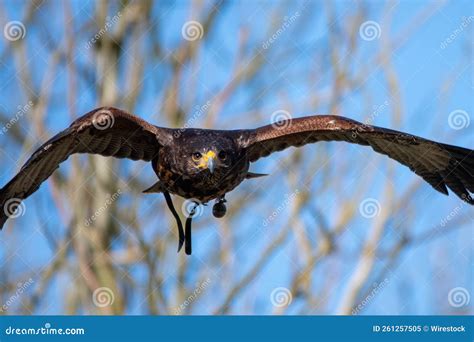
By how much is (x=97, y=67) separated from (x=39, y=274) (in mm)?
3251

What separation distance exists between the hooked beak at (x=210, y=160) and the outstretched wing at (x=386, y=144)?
1.91 ft

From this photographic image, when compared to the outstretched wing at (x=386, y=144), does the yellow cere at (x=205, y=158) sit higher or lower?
lower

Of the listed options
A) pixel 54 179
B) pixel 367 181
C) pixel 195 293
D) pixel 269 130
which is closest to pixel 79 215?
pixel 54 179

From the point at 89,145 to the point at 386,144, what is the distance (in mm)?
3099

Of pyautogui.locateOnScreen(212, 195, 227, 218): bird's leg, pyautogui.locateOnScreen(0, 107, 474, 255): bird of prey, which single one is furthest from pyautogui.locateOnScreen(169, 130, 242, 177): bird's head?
pyautogui.locateOnScreen(212, 195, 227, 218): bird's leg

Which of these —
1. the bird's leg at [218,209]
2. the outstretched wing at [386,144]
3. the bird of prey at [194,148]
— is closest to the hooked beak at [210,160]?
the bird of prey at [194,148]

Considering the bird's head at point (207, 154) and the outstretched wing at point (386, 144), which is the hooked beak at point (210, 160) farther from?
the outstretched wing at point (386, 144)

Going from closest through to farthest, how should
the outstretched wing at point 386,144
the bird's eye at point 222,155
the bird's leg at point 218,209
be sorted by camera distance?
the bird's leg at point 218,209, the bird's eye at point 222,155, the outstretched wing at point 386,144

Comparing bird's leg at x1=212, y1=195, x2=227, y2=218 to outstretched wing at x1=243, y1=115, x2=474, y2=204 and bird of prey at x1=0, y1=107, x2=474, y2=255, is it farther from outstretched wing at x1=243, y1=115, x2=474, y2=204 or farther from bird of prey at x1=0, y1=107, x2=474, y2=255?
outstretched wing at x1=243, y1=115, x2=474, y2=204

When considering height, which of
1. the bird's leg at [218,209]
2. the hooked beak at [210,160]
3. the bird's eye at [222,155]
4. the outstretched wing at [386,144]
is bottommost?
the bird's leg at [218,209]

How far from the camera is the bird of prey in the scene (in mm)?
10000

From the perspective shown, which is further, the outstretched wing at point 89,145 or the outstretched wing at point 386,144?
the outstretched wing at point 386,144

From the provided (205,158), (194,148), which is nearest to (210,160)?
(205,158)

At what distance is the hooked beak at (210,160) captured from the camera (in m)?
9.95
